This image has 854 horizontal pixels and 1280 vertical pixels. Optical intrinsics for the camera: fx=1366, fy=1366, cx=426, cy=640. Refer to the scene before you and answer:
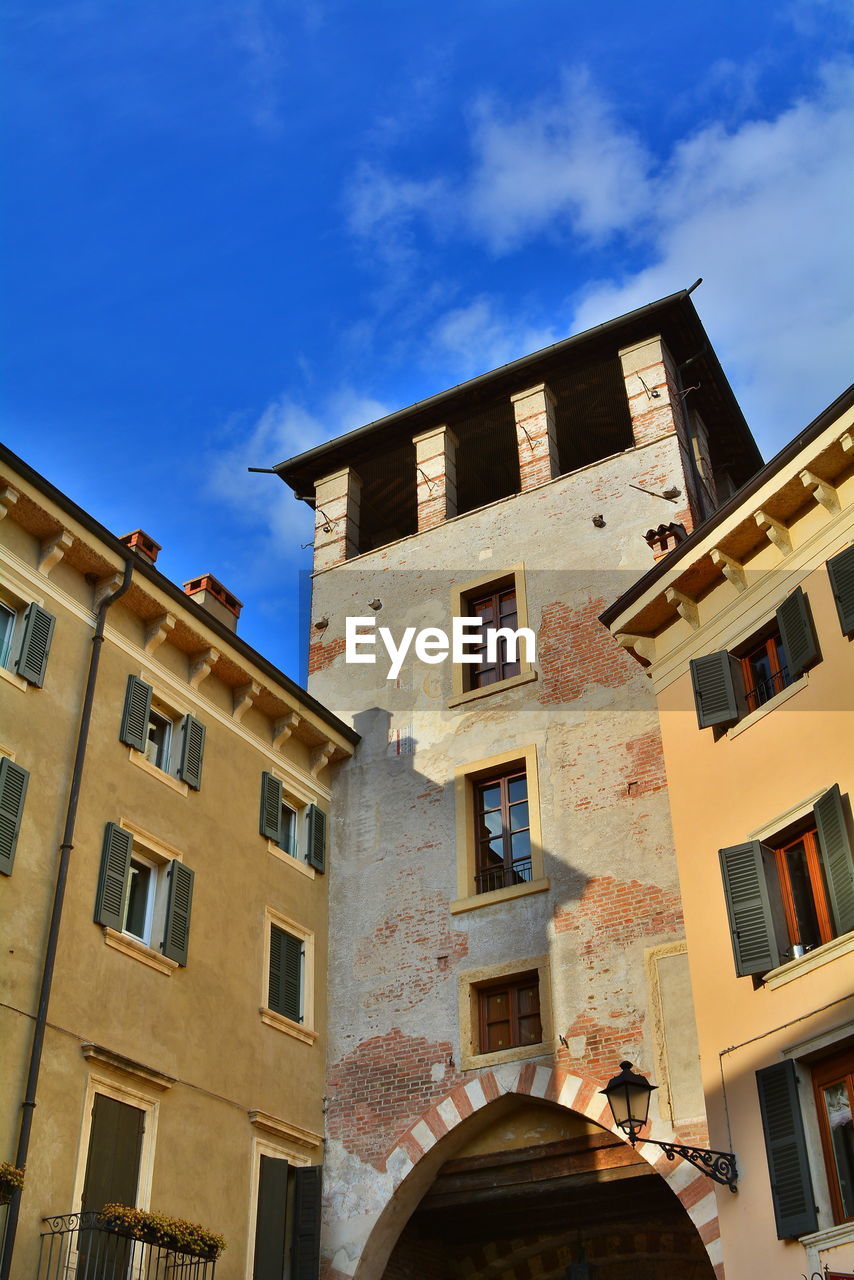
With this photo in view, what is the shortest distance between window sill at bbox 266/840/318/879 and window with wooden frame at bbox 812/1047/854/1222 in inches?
324

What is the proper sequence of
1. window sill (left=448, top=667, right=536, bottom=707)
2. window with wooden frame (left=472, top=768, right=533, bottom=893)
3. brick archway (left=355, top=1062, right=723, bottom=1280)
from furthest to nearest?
window sill (left=448, top=667, right=536, bottom=707) → window with wooden frame (left=472, top=768, right=533, bottom=893) → brick archway (left=355, top=1062, right=723, bottom=1280)

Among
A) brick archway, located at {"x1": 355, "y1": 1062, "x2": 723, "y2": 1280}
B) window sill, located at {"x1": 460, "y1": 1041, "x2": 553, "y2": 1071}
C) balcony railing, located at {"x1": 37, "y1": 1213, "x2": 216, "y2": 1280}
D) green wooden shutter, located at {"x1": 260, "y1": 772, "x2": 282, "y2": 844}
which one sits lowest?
balcony railing, located at {"x1": 37, "y1": 1213, "x2": 216, "y2": 1280}

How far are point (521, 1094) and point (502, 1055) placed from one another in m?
0.54

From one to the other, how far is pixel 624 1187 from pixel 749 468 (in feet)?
43.7

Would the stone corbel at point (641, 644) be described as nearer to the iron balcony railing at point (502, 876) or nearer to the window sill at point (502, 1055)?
the iron balcony railing at point (502, 876)

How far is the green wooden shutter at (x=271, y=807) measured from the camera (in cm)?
1795

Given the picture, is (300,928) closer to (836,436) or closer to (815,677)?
(815,677)

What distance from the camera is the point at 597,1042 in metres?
15.7

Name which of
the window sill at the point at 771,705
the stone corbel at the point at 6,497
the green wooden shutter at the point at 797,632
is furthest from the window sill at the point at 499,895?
the stone corbel at the point at 6,497

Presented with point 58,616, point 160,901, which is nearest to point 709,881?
point 160,901

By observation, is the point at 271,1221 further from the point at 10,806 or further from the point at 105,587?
the point at 105,587

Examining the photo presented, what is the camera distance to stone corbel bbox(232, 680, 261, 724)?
18.2 m

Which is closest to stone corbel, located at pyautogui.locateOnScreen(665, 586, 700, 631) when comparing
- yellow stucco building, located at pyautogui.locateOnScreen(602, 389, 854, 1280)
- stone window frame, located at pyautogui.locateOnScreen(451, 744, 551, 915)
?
yellow stucco building, located at pyautogui.locateOnScreen(602, 389, 854, 1280)

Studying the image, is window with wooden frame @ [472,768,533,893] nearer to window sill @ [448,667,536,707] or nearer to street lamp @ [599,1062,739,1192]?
window sill @ [448,667,536,707]
